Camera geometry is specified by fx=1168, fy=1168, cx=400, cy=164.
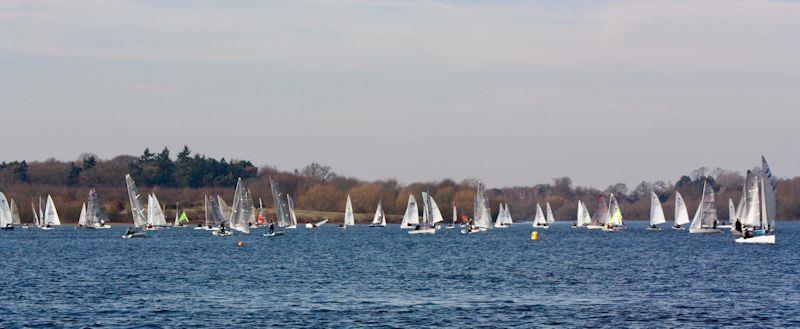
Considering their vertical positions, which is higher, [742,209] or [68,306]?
[742,209]

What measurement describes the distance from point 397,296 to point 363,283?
775cm

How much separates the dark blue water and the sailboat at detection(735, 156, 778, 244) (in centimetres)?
376

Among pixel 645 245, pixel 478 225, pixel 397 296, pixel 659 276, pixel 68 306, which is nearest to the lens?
pixel 68 306

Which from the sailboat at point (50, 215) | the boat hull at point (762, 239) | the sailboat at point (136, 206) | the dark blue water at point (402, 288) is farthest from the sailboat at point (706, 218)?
the sailboat at point (50, 215)

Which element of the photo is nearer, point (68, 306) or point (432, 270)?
point (68, 306)

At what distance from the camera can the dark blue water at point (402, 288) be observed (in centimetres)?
4516

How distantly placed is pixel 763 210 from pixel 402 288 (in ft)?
162

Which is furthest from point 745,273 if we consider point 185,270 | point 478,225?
point 478,225

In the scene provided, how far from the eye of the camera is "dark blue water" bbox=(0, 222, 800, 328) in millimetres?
45156

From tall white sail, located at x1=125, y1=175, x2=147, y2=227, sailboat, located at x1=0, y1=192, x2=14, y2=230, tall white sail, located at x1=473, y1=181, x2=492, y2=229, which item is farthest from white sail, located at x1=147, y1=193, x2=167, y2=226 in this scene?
tall white sail, located at x1=473, y1=181, x2=492, y2=229

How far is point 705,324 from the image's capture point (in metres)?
43.1

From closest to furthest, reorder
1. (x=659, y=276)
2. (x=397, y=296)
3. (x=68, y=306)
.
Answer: (x=68, y=306), (x=397, y=296), (x=659, y=276)

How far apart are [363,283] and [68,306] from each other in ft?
56.3

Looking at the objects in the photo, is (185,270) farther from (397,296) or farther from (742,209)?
(742,209)
